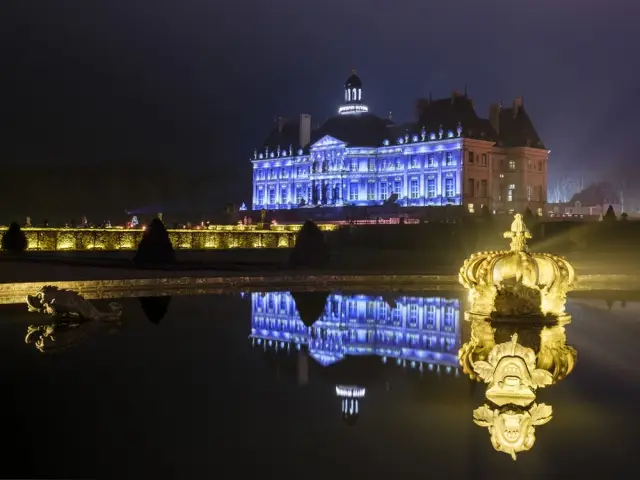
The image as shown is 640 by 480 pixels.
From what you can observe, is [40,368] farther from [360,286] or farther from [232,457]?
[360,286]

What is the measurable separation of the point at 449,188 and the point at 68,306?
6492 cm

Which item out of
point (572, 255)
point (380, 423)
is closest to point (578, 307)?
point (380, 423)

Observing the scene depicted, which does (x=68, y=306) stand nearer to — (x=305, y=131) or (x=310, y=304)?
(x=310, y=304)

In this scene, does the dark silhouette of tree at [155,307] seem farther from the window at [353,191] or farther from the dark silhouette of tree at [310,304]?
the window at [353,191]

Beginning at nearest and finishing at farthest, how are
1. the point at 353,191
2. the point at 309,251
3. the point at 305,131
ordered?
1. the point at 309,251
2. the point at 353,191
3. the point at 305,131

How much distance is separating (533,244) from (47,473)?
3867 centimetres

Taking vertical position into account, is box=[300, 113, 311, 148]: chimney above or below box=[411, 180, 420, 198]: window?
above

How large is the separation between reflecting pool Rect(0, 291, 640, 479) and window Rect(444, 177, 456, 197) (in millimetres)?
61877

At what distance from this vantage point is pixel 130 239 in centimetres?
4541

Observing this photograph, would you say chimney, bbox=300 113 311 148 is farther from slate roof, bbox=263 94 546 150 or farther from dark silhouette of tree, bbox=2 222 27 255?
dark silhouette of tree, bbox=2 222 27 255

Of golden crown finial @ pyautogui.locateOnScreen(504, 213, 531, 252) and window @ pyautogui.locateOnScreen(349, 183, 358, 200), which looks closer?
golden crown finial @ pyautogui.locateOnScreen(504, 213, 531, 252)

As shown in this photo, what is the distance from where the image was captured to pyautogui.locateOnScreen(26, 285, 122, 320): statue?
15.3m

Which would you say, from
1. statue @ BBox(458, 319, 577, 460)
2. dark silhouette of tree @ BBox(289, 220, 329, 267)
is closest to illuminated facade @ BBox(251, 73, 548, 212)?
dark silhouette of tree @ BBox(289, 220, 329, 267)

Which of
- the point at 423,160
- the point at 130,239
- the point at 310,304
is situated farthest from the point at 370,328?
the point at 423,160
